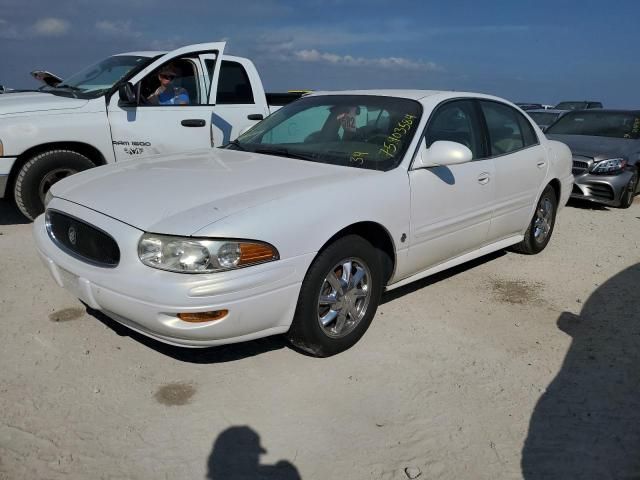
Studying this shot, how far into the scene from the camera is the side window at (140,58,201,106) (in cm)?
590

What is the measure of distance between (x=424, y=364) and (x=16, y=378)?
7.40 feet

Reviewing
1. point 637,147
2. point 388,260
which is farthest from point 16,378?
point 637,147

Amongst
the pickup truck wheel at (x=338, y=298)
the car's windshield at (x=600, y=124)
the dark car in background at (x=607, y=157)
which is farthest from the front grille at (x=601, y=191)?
the pickup truck wheel at (x=338, y=298)

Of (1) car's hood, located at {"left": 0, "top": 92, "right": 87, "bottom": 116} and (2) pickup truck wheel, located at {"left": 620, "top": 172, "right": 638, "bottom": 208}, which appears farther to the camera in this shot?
(2) pickup truck wheel, located at {"left": 620, "top": 172, "right": 638, "bottom": 208}

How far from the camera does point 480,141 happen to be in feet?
14.1

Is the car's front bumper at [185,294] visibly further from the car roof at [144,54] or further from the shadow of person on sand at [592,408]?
the car roof at [144,54]

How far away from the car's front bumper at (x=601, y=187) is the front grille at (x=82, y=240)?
6848 mm

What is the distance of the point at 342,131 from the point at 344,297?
1314 mm

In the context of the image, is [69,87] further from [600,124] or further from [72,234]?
[600,124]

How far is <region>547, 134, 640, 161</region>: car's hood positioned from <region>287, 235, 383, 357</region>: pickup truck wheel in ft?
19.1

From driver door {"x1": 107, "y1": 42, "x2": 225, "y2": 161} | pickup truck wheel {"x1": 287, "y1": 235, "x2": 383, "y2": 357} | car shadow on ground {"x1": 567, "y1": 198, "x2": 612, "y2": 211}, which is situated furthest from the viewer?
car shadow on ground {"x1": 567, "y1": 198, "x2": 612, "y2": 211}

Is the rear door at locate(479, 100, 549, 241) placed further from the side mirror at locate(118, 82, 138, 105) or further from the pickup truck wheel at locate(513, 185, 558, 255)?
the side mirror at locate(118, 82, 138, 105)

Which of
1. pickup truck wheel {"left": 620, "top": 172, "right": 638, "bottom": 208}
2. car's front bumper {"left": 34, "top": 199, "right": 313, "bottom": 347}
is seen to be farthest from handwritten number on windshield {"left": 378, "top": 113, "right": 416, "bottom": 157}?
pickup truck wheel {"left": 620, "top": 172, "right": 638, "bottom": 208}

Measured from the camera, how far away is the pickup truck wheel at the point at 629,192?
7.84 m
